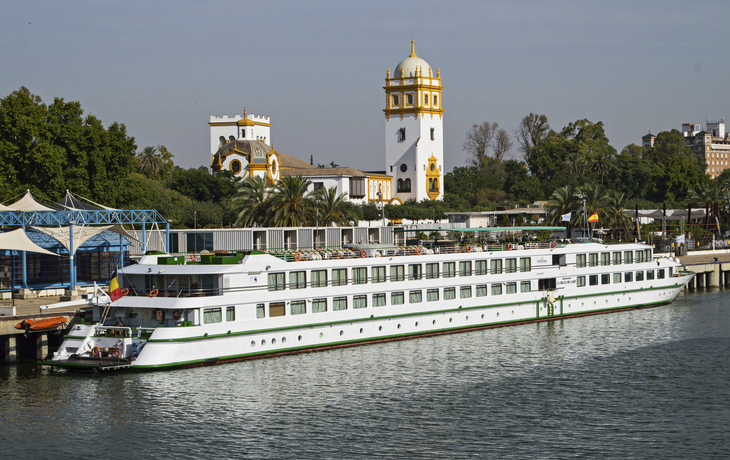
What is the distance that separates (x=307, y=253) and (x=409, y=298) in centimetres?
651

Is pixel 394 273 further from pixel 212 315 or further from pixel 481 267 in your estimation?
pixel 212 315

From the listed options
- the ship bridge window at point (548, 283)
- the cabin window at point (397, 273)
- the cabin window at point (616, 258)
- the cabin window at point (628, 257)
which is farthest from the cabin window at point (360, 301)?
the cabin window at point (628, 257)

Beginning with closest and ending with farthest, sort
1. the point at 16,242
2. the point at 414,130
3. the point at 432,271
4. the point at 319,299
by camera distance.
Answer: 1. the point at 319,299
2. the point at 432,271
3. the point at 16,242
4. the point at 414,130

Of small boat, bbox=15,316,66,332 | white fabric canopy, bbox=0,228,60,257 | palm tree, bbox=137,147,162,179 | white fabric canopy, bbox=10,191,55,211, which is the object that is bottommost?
small boat, bbox=15,316,66,332

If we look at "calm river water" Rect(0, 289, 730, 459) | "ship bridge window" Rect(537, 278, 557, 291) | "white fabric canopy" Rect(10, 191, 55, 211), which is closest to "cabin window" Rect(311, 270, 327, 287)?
"calm river water" Rect(0, 289, 730, 459)

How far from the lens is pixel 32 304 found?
4706 centimetres

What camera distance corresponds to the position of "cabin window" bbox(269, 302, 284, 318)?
4009 cm

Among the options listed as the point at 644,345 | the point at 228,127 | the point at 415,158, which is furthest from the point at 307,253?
the point at 228,127

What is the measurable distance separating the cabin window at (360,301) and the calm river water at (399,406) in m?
2.43

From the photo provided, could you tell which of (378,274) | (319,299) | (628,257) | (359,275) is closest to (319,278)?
(319,299)

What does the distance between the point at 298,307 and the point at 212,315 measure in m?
5.04

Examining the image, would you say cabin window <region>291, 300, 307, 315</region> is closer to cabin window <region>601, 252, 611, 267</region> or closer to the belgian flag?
the belgian flag

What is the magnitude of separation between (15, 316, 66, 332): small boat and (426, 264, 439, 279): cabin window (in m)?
20.4

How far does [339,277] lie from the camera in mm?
42844
